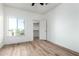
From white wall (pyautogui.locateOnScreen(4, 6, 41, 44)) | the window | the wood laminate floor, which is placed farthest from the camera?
the window

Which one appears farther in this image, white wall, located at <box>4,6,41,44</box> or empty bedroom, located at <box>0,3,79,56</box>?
white wall, located at <box>4,6,41,44</box>

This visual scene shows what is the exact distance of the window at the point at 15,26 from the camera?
7.09 metres

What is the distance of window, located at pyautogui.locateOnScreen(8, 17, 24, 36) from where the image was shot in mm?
7090

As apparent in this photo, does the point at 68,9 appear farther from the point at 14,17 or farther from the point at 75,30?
the point at 14,17

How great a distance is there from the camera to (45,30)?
8.41 m

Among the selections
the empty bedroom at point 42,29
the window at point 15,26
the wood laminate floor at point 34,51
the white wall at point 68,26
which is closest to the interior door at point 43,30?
the empty bedroom at point 42,29

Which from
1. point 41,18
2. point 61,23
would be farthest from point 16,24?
point 61,23

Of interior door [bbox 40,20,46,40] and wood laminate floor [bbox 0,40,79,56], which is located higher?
interior door [bbox 40,20,46,40]

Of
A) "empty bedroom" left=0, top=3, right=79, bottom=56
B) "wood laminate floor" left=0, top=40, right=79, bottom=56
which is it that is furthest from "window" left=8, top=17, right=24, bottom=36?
"wood laminate floor" left=0, top=40, right=79, bottom=56

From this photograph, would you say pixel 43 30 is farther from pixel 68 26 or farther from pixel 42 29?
pixel 68 26

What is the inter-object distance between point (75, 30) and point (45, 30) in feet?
14.4

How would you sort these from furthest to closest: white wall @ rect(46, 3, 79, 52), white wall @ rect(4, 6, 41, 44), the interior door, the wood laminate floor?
the interior door, white wall @ rect(4, 6, 41, 44), white wall @ rect(46, 3, 79, 52), the wood laminate floor

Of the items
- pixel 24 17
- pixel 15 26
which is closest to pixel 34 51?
pixel 15 26

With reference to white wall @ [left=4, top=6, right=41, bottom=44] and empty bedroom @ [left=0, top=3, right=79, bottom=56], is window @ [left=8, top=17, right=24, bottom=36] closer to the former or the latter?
empty bedroom @ [left=0, top=3, right=79, bottom=56]
